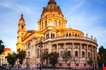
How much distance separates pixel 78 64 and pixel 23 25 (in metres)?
46.4

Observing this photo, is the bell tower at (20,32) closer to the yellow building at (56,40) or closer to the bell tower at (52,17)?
the yellow building at (56,40)

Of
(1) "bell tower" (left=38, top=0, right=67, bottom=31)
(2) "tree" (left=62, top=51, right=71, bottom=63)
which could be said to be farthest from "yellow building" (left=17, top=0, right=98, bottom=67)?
(2) "tree" (left=62, top=51, right=71, bottom=63)

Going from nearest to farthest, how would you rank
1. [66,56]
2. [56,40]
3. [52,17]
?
[66,56], [56,40], [52,17]


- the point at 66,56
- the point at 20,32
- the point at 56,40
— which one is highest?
the point at 20,32

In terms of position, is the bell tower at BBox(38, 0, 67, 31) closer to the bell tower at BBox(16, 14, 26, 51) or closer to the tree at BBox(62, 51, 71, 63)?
the bell tower at BBox(16, 14, 26, 51)

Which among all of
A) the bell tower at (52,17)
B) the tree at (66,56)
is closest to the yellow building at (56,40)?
the bell tower at (52,17)

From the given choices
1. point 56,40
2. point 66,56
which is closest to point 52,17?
point 56,40

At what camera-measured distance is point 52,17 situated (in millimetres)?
106375

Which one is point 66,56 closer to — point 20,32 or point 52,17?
point 52,17

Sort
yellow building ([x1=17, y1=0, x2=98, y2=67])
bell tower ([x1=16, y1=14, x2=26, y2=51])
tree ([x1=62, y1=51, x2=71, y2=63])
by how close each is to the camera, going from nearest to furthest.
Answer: tree ([x1=62, y1=51, x2=71, y2=63]), yellow building ([x1=17, y1=0, x2=98, y2=67]), bell tower ([x1=16, y1=14, x2=26, y2=51])

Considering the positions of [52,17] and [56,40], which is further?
[52,17]

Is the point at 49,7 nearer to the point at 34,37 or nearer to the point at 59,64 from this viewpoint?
the point at 34,37

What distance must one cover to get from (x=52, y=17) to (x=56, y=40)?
16606 mm

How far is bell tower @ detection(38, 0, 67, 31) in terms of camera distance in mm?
106062
